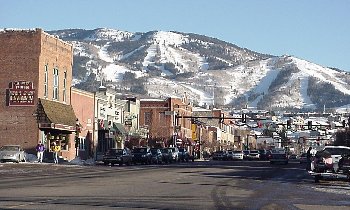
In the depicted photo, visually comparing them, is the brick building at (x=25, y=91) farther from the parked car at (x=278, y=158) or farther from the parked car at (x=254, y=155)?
the parked car at (x=254, y=155)

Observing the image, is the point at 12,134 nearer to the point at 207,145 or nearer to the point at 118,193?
the point at 118,193

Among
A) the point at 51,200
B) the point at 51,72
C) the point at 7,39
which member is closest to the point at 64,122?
the point at 51,72

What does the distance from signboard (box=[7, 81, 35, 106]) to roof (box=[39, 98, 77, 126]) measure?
3.43ft

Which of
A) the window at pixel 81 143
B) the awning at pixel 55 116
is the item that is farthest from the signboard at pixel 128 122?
the awning at pixel 55 116

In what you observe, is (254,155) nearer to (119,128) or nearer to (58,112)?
(119,128)

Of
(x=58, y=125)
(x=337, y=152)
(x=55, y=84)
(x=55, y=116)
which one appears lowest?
(x=337, y=152)

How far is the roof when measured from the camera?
6479 centimetres

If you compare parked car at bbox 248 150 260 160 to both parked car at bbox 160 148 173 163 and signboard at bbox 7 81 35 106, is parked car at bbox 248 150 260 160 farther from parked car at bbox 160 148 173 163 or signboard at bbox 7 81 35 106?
signboard at bbox 7 81 35 106

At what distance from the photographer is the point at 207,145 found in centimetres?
15488

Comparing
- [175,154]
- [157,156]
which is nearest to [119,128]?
[175,154]

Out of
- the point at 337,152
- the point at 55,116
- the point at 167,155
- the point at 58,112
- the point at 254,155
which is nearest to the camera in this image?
the point at 337,152

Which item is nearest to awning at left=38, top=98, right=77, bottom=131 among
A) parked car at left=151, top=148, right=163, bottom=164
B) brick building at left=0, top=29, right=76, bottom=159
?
brick building at left=0, top=29, right=76, bottom=159

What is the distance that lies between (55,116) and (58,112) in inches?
51.2

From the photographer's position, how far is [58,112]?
67.4 m
